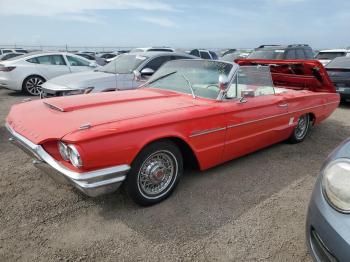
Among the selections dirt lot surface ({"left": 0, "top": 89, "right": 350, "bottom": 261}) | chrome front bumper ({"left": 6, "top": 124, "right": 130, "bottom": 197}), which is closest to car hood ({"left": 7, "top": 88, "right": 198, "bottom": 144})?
chrome front bumper ({"left": 6, "top": 124, "right": 130, "bottom": 197})

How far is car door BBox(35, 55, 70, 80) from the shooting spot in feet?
32.9

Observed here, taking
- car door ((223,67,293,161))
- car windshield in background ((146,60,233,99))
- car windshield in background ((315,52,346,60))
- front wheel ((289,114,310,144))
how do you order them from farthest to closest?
car windshield in background ((315,52,346,60)), front wheel ((289,114,310,144)), car windshield in background ((146,60,233,99)), car door ((223,67,293,161))

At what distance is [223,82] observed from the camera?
349cm

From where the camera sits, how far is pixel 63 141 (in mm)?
2467

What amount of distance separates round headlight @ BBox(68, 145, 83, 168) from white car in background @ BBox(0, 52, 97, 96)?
27.8 feet

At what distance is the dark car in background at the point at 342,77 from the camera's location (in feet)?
26.8

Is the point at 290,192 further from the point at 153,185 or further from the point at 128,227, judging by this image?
the point at 128,227

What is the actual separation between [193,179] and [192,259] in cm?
136

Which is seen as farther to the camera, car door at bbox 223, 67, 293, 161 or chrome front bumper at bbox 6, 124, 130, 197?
car door at bbox 223, 67, 293, 161

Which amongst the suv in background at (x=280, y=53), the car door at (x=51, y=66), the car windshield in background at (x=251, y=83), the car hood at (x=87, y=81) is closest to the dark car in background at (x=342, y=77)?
the suv in background at (x=280, y=53)

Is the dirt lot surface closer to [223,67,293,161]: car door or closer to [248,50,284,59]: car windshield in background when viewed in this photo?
[223,67,293,161]: car door

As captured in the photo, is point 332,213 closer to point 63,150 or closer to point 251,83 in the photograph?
point 63,150

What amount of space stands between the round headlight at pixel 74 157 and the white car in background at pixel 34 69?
8471mm

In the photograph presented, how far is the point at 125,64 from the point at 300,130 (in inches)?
173
